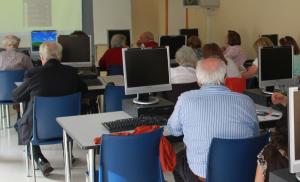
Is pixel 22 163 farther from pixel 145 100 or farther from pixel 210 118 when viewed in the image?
pixel 210 118

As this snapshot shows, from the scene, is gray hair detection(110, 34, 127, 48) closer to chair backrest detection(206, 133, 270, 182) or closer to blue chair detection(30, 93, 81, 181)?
blue chair detection(30, 93, 81, 181)

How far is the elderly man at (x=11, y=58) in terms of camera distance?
18.3ft

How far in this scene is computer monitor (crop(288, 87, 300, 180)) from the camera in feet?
5.48

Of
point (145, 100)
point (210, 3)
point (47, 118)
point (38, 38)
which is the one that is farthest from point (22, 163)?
point (210, 3)

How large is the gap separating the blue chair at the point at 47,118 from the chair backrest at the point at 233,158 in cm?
171

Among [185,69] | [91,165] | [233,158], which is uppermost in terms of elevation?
[185,69]

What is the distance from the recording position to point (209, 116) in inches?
99.2

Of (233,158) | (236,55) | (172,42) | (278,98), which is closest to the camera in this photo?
(233,158)

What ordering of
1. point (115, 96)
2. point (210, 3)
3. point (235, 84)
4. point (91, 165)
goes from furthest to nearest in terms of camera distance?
point (210, 3) < point (115, 96) < point (235, 84) < point (91, 165)

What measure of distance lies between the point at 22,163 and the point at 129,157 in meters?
2.33

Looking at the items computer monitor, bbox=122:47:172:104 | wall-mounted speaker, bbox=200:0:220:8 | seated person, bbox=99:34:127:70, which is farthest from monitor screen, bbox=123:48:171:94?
wall-mounted speaker, bbox=200:0:220:8

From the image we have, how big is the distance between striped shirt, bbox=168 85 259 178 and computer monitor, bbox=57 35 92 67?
3124 mm

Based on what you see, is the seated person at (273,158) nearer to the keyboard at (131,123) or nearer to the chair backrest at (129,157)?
the chair backrest at (129,157)

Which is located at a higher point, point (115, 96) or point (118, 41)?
point (118, 41)
